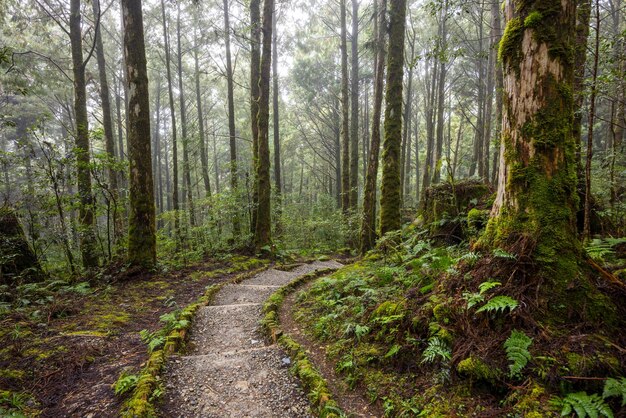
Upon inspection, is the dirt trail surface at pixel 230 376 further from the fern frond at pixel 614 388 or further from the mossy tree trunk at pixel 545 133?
the mossy tree trunk at pixel 545 133

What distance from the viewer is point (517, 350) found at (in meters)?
2.55

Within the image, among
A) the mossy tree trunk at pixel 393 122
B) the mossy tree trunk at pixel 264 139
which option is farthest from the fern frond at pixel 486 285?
the mossy tree trunk at pixel 264 139

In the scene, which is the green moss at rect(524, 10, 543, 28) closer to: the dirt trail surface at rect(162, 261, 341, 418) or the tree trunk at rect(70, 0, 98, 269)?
the dirt trail surface at rect(162, 261, 341, 418)


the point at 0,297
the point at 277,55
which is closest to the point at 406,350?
the point at 0,297

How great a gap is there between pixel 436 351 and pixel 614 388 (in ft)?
4.02

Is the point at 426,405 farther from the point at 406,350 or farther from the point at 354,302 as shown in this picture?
the point at 354,302

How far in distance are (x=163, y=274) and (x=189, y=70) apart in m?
21.6

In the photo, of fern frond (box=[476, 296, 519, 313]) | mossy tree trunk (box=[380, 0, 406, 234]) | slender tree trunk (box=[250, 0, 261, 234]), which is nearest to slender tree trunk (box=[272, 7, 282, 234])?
slender tree trunk (box=[250, 0, 261, 234])

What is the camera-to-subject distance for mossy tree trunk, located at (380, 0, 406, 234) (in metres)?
8.52

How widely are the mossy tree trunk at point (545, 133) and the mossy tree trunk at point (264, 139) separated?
8.17m

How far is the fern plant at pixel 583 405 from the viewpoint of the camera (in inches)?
78.0

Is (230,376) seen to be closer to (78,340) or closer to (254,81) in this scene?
(78,340)

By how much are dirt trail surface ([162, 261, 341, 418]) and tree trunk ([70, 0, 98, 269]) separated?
5.26 metres

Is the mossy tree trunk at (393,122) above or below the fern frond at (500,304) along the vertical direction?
above
